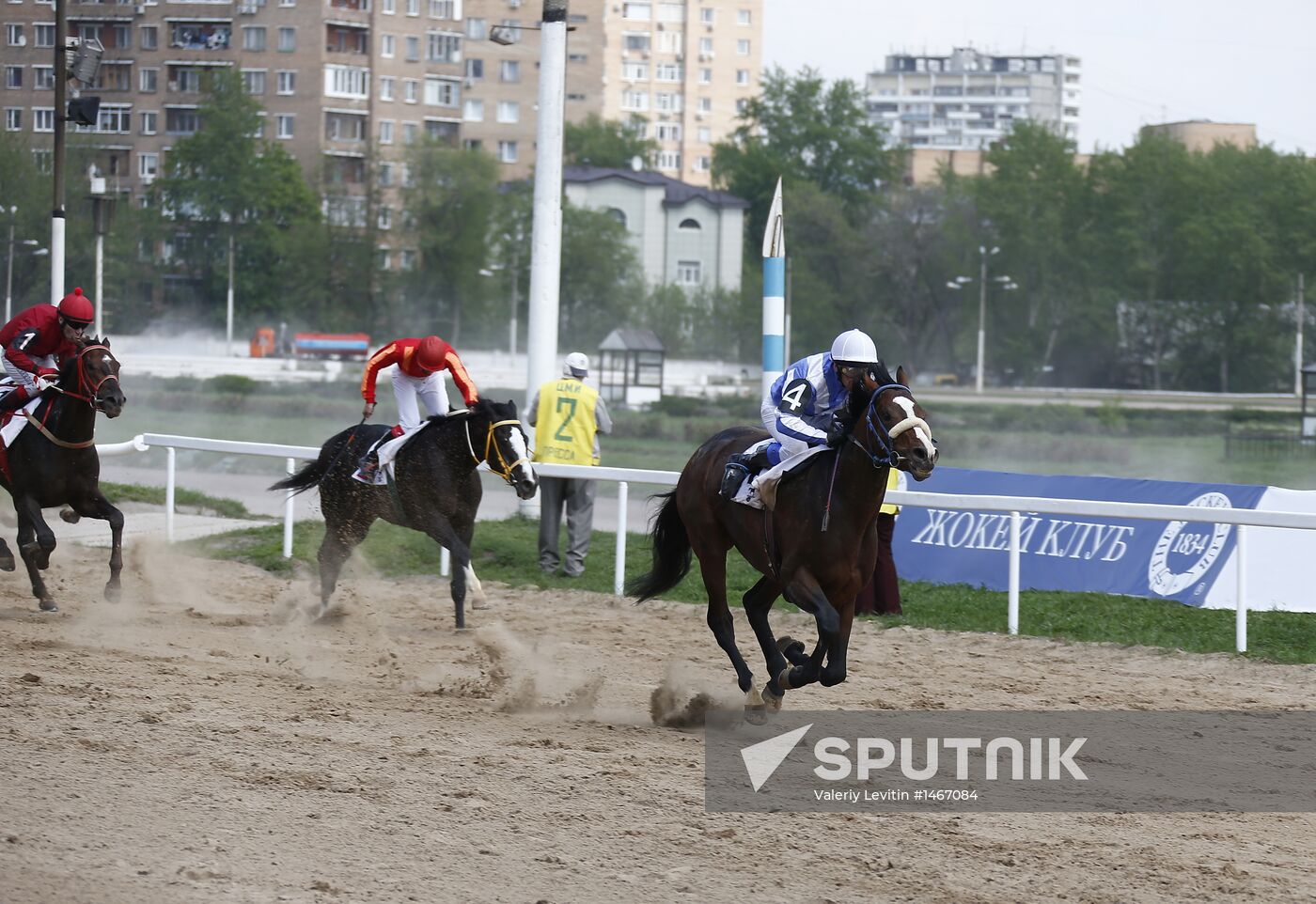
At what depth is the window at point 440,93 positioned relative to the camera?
226 feet

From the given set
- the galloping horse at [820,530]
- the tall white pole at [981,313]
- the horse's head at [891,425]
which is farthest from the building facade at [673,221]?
the horse's head at [891,425]

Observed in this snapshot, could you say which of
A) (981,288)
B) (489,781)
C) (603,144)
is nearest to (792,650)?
(489,781)

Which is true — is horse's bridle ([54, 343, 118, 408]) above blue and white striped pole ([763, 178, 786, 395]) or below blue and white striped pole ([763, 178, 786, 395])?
below

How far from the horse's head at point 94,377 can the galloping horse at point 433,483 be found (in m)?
1.50

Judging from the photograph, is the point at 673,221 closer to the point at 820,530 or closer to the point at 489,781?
the point at 820,530

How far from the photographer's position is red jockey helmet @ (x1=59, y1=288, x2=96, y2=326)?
9125 millimetres

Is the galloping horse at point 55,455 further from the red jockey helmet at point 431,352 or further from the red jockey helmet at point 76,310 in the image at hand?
the red jockey helmet at point 431,352

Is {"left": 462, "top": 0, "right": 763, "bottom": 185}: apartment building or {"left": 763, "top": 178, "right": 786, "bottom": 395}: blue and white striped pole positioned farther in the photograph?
{"left": 462, "top": 0, "right": 763, "bottom": 185}: apartment building

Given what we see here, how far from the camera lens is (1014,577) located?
916cm

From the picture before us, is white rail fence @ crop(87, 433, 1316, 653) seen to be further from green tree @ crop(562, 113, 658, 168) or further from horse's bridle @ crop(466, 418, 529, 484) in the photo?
green tree @ crop(562, 113, 658, 168)

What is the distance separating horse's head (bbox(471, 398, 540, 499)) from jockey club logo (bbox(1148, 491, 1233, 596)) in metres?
4.16

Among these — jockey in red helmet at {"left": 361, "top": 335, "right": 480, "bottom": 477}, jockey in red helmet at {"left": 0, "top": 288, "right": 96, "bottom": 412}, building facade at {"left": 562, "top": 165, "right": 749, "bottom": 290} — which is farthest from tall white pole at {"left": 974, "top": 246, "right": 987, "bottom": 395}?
jockey in red helmet at {"left": 0, "top": 288, "right": 96, "bottom": 412}

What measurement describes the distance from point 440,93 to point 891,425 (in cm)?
6642

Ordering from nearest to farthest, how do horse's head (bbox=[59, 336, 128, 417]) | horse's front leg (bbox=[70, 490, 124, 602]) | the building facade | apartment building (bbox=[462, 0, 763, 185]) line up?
horse's head (bbox=[59, 336, 128, 417]) < horse's front leg (bbox=[70, 490, 124, 602]) < the building facade < apartment building (bbox=[462, 0, 763, 185])
